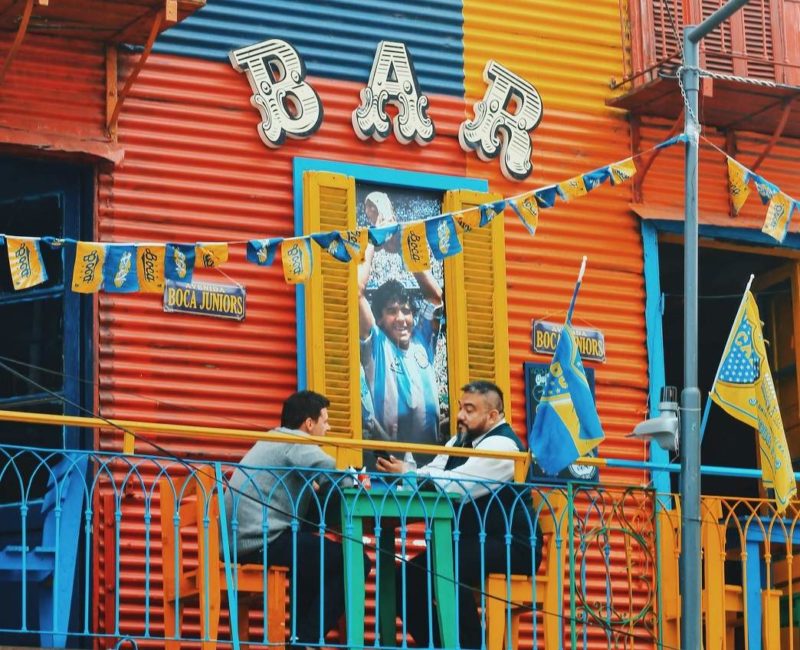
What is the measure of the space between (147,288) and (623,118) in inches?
192

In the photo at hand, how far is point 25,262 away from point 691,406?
413cm

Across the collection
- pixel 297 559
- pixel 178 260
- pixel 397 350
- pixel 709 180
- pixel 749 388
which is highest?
pixel 709 180

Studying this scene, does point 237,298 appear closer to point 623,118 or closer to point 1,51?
point 1,51

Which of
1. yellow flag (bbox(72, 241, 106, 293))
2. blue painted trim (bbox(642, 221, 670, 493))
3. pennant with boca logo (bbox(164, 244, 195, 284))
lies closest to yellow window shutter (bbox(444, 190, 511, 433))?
blue painted trim (bbox(642, 221, 670, 493))

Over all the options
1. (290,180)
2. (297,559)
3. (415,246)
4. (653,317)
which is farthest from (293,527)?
(653,317)

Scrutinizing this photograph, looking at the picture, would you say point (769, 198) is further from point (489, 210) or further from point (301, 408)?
point (301, 408)

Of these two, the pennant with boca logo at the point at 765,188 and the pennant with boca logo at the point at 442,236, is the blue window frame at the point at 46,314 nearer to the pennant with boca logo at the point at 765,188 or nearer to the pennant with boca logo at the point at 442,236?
the pennant with boca logo at the point at 442,236

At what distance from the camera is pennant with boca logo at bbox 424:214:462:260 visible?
42.1 feet

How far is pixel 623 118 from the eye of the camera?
50.7ft

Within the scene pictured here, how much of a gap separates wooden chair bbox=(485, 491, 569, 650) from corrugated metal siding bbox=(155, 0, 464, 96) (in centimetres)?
363

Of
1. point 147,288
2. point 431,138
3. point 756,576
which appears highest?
point 431,138

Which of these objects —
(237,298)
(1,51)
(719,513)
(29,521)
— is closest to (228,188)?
(237,298)

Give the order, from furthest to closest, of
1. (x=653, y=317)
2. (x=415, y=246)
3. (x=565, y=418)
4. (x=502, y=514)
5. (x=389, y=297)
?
(x=653, y=317), (x=389, y=297), (x=415, y=246), (x=565, y=418), (x=502, y=514)

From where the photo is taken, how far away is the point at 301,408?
12.3 metres
